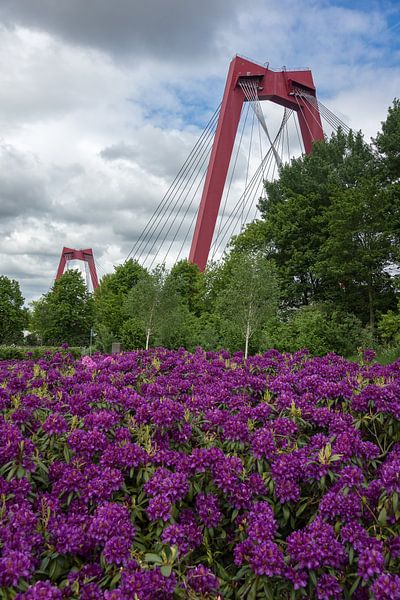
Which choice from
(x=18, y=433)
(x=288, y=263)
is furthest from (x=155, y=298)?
(x=18, y=433)

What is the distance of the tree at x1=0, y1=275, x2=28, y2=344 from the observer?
31.4 metres

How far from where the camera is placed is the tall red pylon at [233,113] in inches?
853

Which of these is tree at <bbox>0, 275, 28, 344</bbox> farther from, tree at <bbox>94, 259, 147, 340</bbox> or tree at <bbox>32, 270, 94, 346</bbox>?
tree at <bbox>94, 259, 147, 340</bbox>

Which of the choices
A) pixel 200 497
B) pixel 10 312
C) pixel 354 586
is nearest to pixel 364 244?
pixel 200 497

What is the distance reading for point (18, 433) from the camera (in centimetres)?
243

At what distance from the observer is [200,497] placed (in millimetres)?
2250

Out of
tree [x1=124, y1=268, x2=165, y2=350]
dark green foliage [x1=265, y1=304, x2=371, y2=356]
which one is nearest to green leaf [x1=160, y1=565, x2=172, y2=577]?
dark green foliage [x1=265, y1=304, x2=371, y2=356]

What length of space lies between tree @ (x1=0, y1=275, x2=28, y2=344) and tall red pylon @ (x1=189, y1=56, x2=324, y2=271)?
50.5ft

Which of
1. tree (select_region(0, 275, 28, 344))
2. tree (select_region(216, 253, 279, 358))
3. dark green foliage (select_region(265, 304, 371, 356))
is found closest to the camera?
dark green foliage (select_region(265, 304, 371, 356))

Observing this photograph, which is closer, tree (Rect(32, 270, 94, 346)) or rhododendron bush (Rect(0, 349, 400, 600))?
rhododendron bush (Rect(0, 349, 400, 600))

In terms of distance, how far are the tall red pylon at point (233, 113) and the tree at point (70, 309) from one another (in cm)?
1021

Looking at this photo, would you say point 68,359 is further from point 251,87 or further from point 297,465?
point 251,87

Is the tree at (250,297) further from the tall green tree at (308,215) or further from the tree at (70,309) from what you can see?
the tree at (70,309)

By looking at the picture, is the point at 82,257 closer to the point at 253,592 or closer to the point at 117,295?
the point at 117,295
